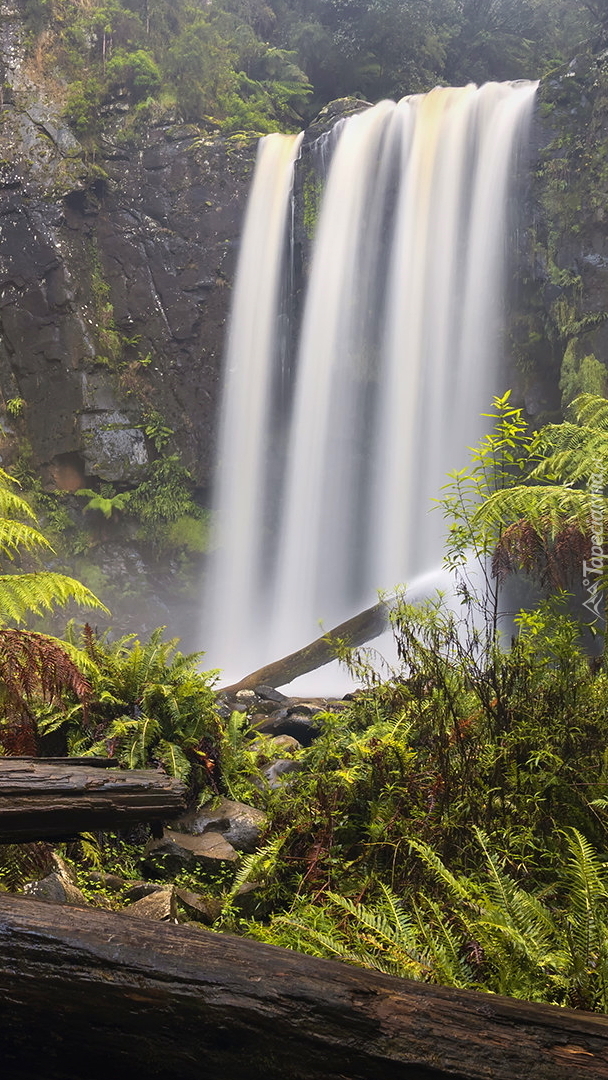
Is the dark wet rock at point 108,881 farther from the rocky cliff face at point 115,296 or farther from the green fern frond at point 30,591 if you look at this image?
the rocky cliff face at point 115,296

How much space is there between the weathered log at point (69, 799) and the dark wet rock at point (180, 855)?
679 millimetres

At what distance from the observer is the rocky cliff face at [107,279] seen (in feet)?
47.1

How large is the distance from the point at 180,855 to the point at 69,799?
119 cm

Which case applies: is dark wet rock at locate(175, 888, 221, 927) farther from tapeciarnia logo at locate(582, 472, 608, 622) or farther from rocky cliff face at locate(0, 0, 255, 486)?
rocky cliff face at locate(0, 0, 255, 486)

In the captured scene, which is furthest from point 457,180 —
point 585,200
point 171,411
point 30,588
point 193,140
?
point 30,588

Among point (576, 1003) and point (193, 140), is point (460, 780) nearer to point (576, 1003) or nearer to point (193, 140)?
point (576, 1003)

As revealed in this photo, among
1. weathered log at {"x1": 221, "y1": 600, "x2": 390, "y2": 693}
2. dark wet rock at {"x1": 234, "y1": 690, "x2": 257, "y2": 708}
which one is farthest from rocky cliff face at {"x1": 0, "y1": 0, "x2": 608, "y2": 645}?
dark wet rock at {"x1": 234, "y1": 690, "x2": 257, "y2": 708}

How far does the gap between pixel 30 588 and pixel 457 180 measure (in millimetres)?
12302

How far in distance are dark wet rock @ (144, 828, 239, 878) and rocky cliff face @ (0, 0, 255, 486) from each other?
470 inches

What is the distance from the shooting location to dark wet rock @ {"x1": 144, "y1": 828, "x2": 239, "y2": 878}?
348cm

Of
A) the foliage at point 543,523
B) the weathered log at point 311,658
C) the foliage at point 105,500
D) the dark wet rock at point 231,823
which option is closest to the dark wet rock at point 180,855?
the dark wet rock at point 231,823

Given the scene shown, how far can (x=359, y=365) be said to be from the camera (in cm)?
1434

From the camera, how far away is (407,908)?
2682 millimetres

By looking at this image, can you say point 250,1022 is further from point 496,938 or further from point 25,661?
point 25,661
